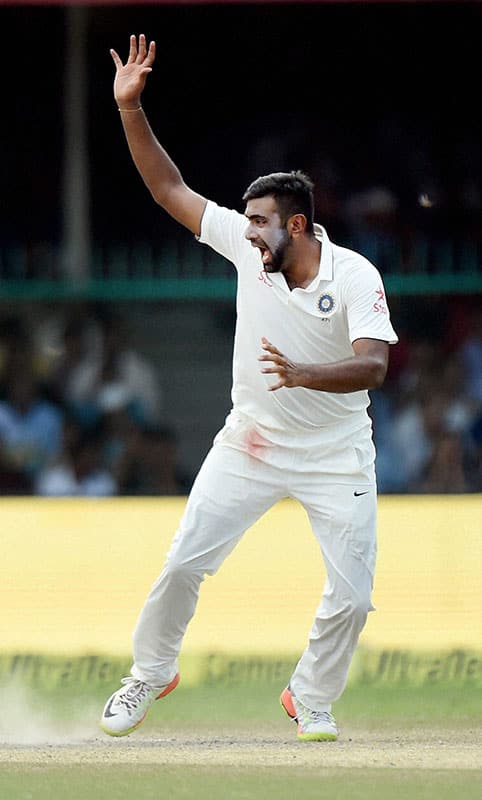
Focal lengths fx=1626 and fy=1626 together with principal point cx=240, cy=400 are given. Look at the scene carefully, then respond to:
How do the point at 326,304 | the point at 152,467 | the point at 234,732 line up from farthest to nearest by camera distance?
the point at 152,467 < the point at 234,732 < the point at 326,304

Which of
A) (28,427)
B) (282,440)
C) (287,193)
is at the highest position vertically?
(287,193)

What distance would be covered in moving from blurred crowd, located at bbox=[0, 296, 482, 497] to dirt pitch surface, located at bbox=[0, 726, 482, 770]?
13.8 feet

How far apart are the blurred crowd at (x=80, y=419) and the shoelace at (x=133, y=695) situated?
4422 mm

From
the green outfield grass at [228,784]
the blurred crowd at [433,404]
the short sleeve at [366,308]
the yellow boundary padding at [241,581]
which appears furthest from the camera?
the blurred crowd at [433,404]

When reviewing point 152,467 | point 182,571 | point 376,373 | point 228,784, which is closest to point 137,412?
point 152,467

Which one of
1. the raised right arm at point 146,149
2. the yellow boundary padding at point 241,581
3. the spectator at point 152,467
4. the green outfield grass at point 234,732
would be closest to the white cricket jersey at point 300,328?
the raised right arm at point 146,149

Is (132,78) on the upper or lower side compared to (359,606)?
upper

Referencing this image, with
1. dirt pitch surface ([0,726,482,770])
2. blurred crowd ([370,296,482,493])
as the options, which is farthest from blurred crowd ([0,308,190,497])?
dirt pitch surface ([0,726,482,770])

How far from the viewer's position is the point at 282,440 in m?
5.75

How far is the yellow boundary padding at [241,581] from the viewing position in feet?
23.2

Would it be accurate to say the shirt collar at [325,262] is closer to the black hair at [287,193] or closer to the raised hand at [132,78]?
the black hair at [287,193]

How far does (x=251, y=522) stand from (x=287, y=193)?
1.17 meters

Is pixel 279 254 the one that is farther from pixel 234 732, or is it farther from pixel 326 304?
pixel 234 732

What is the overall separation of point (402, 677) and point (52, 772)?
2296 mm
